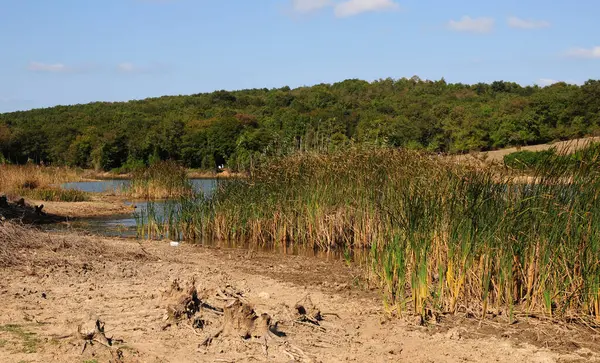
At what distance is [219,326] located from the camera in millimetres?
5848

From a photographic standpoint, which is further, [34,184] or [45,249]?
[34,184]

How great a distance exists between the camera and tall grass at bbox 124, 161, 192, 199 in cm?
2358

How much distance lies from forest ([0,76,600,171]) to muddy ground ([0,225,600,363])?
5344 mm

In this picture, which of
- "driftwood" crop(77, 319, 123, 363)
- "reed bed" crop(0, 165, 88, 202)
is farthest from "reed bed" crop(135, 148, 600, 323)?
"reed bed" crop(0, 165, 88, 202)

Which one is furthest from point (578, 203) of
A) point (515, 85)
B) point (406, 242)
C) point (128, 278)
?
point (515, 85)

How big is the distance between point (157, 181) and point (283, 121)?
35.2 m

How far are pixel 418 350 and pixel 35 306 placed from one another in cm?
364

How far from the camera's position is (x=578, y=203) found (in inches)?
265

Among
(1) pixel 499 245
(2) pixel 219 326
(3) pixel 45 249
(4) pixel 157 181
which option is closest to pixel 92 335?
(2) pixel 219 326

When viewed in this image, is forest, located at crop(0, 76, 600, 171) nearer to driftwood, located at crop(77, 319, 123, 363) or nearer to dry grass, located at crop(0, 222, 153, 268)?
dry grass, located at crop(0, 222, 153, 268)

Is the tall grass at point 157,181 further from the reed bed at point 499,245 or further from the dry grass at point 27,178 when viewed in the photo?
the reed bed at point 499,245

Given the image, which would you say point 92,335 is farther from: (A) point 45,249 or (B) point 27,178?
(B) point 27,178

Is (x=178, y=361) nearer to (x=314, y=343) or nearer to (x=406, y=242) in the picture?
(x=314, y=343)

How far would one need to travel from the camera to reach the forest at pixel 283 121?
134ft
